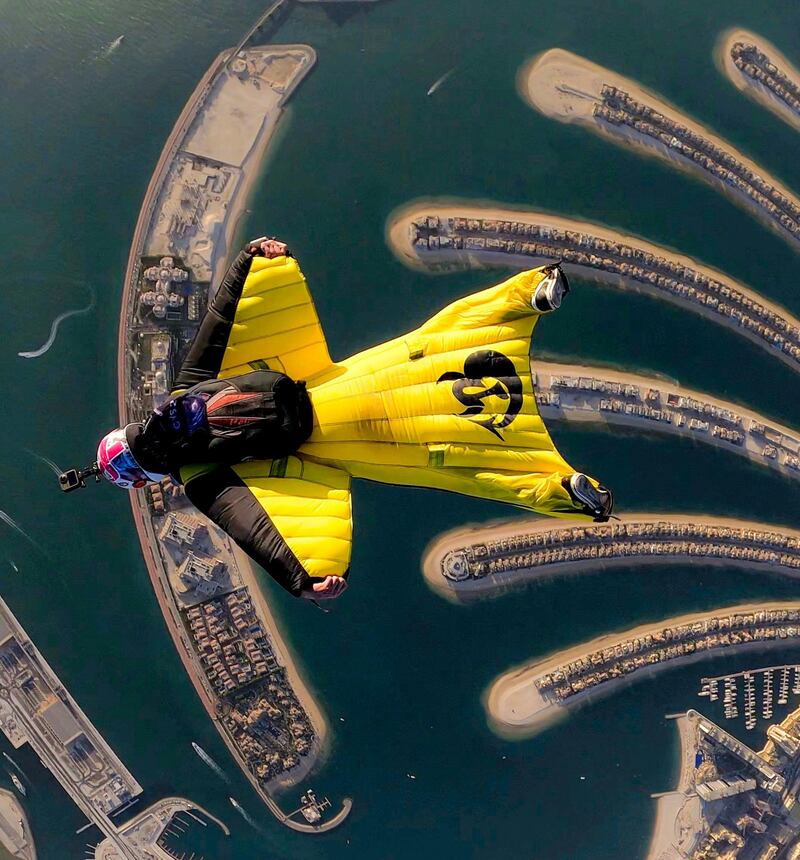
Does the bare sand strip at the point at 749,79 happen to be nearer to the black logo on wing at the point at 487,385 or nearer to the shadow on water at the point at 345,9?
the shadow on water at the point at 345,9

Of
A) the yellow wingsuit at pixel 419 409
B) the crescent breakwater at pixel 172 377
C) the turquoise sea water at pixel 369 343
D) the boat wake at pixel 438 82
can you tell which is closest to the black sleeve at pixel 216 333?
the yellow wingsuit at pixel 419 409

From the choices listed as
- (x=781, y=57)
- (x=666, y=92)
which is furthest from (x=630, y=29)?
(x=781, y=57)

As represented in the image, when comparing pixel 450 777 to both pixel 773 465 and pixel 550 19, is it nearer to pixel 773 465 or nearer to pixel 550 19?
pixel 773 465

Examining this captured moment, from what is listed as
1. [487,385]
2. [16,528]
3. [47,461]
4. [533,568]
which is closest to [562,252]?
[487,385]

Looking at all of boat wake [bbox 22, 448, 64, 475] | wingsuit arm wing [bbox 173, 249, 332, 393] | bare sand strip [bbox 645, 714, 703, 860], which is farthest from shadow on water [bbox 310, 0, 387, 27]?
bare sand strip [bbox 645, 714, 703, 860]

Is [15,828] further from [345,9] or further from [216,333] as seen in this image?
[345,9]
